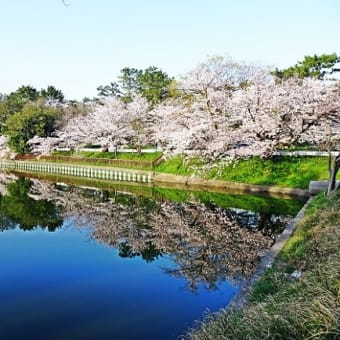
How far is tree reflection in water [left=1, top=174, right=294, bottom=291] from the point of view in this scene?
9.10 m

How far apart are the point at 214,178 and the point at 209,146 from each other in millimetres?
1762

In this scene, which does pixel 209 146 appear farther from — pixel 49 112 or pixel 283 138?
pixel 49 112

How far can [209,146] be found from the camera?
2048 cm

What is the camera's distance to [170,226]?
13.1 metres

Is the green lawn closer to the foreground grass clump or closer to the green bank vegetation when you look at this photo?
the green bank vegetation

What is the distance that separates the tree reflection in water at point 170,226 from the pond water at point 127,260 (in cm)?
3

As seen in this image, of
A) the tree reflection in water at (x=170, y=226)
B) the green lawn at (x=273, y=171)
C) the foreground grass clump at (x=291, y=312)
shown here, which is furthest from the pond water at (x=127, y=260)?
the foreground grass clump at (x=291, y=312)

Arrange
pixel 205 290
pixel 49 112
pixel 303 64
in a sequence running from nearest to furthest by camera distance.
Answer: pixel 205 290 < pixel 303 64 < pixel 49 112

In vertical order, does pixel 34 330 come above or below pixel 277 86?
below

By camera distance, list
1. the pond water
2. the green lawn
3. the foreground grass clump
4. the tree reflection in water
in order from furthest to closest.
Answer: the green lawn, the tree reflection in water, the pond water, the foreground grass clump

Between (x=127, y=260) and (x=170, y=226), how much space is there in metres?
3.31

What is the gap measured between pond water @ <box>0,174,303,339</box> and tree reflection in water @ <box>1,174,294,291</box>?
0.03 m

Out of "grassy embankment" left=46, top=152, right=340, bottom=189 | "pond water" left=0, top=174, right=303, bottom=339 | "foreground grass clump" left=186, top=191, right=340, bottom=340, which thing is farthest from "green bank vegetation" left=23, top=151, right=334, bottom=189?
"foreground grass clump" left=186, top=191, right=340, bottom=340

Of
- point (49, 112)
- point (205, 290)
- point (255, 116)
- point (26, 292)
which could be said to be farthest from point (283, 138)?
point (49, 112)
